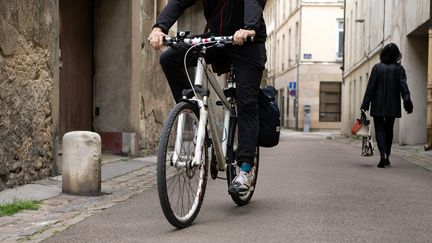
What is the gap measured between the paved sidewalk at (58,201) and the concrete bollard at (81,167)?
10 cm

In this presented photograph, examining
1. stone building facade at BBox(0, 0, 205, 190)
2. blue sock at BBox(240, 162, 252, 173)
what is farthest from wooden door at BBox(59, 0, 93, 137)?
blue sock at BBox(240, 162, 252, 173)

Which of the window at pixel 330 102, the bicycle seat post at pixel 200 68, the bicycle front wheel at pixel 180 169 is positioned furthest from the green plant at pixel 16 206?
the window at pixel 330 102

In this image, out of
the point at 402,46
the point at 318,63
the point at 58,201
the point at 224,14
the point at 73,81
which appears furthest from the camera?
the point at 318,63

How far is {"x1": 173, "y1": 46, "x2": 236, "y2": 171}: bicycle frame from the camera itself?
4016mm

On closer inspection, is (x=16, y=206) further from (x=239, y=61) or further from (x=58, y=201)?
(x=239, y=61)

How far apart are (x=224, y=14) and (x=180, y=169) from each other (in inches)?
46.8

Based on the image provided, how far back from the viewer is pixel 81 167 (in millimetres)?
5715

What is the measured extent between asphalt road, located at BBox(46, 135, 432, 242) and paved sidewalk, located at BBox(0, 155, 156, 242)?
0.47 ft

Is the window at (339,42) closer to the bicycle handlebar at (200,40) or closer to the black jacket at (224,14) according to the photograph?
the black jacket at (224,14)

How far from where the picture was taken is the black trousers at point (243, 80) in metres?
4.41

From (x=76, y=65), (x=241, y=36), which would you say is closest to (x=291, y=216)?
(x=241, y=36)

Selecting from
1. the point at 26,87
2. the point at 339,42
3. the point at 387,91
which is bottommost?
the point at 26,87

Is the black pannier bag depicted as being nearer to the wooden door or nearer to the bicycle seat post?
the bicycle seat post

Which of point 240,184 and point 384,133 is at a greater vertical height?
point 384,133
